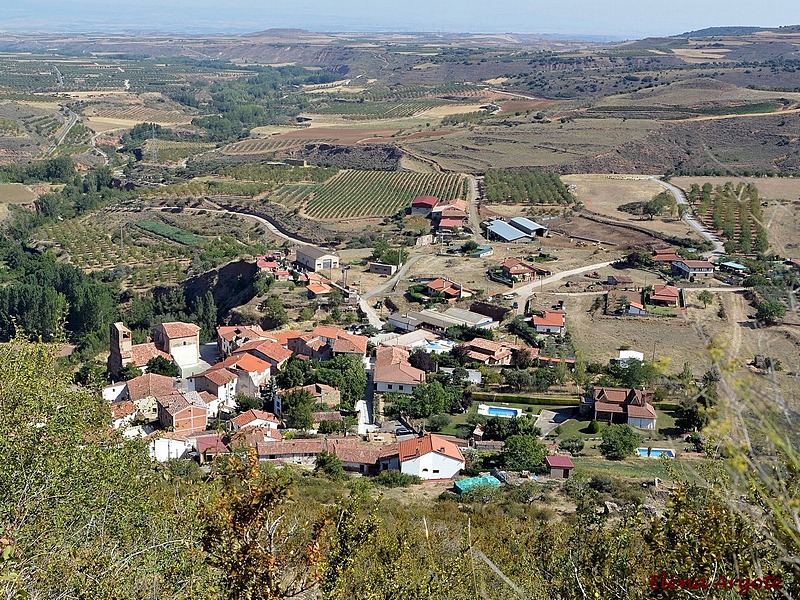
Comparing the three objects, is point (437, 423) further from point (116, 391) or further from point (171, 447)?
point (116, 391)

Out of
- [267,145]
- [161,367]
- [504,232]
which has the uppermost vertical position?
[161,367]

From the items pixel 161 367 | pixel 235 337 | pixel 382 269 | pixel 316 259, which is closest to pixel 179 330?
pixel 235 337

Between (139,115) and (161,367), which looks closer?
(161,367)

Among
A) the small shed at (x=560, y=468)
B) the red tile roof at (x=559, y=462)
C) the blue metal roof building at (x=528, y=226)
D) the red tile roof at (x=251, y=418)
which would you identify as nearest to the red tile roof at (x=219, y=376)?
the red tile roof at (x=251, y=418)

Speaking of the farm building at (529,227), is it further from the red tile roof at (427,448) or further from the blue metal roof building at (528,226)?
the red tile roof at (427,448)

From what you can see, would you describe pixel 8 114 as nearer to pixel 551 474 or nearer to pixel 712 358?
pixel 551 474

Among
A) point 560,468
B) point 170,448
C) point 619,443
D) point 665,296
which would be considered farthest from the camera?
point 665,296

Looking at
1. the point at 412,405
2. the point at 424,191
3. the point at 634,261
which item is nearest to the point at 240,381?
the point at 412,405

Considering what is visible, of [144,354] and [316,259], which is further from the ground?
[144,354]
